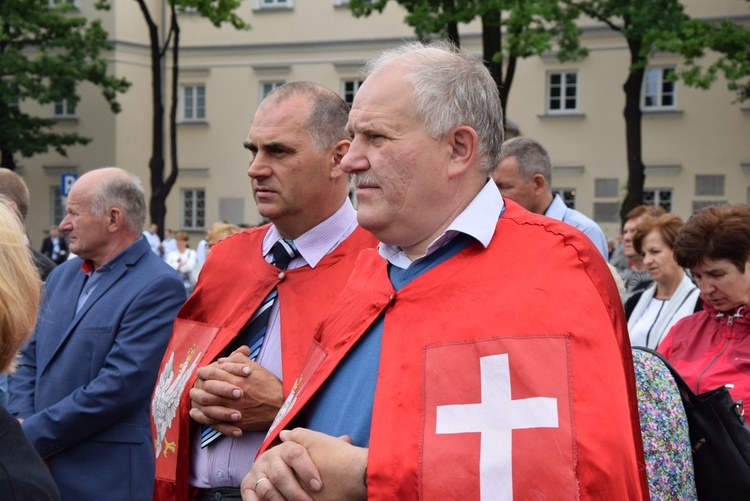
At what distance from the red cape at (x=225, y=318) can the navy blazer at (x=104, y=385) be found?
0.95 meters

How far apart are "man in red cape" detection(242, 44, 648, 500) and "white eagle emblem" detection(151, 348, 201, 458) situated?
2.44ft

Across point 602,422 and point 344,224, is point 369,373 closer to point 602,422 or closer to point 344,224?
point 602,422

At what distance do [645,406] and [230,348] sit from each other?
1396 mm

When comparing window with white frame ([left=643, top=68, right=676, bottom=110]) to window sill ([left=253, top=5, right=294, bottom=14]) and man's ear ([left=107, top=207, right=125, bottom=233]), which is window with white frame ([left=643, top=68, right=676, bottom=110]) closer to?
window sill ([left=253, top=5, right=294, bottom=14])

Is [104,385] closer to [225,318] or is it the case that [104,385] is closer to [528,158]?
[225,318]

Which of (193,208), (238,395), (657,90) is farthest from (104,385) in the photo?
(193,208)

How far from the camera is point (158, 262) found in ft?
16.6

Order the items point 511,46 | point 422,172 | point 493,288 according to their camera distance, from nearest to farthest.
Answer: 1. point 493,288
2. point 422,172
3. point 511,46

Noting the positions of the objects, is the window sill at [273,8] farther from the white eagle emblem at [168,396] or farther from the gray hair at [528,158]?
the white eagle emblem at [168,396]

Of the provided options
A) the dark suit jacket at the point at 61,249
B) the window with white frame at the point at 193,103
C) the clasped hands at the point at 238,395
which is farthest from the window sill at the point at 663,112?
the clasped hands at the point at 238,395

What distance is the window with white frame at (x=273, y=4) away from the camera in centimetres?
3281

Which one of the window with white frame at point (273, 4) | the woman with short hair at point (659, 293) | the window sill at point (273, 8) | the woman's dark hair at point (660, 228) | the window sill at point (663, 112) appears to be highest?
the window with white frame at point (273, 4)

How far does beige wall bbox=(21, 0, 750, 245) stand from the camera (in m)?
28.4

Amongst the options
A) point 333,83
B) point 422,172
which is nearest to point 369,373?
point 422,172
